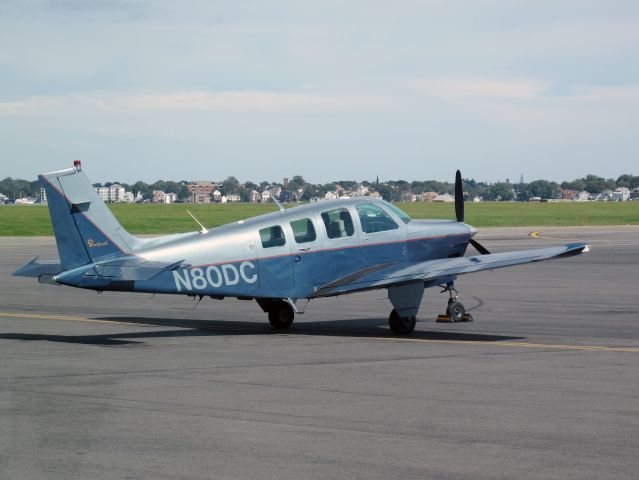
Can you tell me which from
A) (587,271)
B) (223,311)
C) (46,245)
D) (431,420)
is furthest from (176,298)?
(46,245)

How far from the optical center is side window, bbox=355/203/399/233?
19.3m

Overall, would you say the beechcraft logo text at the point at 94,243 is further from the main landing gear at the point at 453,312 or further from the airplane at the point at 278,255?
the main landing gear at the point at 453,312

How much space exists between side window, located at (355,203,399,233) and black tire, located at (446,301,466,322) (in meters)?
2.26

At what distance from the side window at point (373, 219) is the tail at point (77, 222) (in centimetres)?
447

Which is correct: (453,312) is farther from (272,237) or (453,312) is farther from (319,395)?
(319,395)

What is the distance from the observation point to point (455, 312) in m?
20.8

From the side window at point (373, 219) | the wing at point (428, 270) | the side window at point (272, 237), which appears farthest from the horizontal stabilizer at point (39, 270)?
the side window at point (373, 219)

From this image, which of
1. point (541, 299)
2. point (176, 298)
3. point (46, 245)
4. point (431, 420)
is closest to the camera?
point (431, 420)

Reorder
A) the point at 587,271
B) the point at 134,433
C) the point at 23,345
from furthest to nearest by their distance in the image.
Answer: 1. the point at 587,271
2. the point at 23,345
3. the point at 134,433

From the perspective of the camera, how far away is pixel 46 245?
184 feet

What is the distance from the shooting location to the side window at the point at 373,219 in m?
19.3

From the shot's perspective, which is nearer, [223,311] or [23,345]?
[23,345]

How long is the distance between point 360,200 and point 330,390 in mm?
7517

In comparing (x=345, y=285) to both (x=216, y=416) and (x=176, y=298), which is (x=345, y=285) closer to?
(x=216, y=416)
